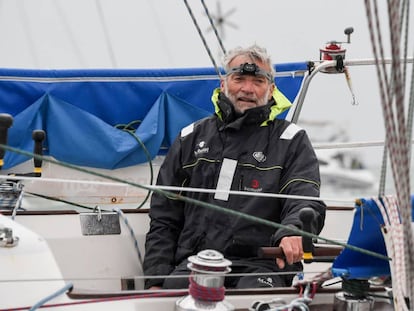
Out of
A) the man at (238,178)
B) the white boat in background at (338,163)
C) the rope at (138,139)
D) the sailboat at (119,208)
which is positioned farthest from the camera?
the white boat in background at (338,163)

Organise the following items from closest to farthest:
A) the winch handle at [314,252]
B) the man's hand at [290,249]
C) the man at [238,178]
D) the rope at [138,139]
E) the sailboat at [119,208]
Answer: the sailboat at [119,208], the winch handle at [314,252], the man's hand at [290,249], the man at [238,178], the rope at [138,139]

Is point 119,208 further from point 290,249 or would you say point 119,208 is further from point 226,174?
point 290,249

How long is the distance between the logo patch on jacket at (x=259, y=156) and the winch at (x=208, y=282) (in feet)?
3.25

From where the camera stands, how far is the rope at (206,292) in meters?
2.44

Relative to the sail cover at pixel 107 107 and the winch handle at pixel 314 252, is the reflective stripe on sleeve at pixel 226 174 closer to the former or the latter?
the winch handle at pixel 314 252

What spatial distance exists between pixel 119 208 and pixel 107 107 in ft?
2.80

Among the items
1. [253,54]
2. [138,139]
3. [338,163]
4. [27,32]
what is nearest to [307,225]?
[253,54]

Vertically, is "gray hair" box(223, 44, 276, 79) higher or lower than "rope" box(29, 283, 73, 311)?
higher

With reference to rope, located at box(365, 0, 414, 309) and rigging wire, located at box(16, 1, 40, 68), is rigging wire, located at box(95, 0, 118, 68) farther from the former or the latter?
rope, located at box(365, 0, 414, 309)

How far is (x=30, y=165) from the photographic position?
176 inches

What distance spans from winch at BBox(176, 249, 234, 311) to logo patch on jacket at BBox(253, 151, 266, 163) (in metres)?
0.99

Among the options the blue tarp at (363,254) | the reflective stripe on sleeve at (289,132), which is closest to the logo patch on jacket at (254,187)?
the reflective stripe on sleeve at (289,132)

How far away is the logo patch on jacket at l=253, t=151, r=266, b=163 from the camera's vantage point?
3416mm

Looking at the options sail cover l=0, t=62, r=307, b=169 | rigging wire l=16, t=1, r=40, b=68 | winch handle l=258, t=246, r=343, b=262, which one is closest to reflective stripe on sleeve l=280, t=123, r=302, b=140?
winch handle l=258, t=246, r=343, b=262
